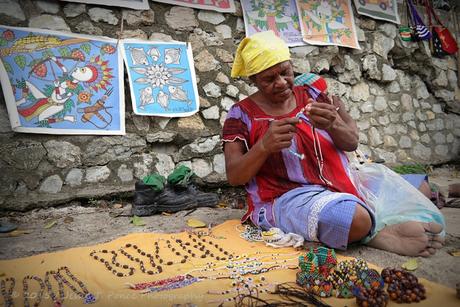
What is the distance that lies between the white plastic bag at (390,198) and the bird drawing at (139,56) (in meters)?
2.02

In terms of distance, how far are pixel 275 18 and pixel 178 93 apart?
1429 millimetres

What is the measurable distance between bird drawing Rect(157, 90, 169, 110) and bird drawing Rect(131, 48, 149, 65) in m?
0.31

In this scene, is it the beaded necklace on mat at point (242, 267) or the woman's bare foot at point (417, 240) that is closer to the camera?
the beaded necklace on mat at point (242, 267)

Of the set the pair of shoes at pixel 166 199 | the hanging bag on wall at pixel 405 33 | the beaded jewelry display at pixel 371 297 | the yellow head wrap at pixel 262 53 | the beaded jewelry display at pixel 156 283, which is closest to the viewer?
the beaded jewelry display at pixel 371 297

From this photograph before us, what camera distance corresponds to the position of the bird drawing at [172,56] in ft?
11.0

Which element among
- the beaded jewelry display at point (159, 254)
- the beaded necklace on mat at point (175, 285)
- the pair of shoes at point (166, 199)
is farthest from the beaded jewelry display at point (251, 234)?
the pair of shoes at point (166, 199)

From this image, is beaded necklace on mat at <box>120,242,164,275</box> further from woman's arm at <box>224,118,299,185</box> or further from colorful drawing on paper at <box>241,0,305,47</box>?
colorful drawing on paper at <box>241,0,305,47</box>

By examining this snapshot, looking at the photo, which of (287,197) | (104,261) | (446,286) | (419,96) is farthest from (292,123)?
(419,96)

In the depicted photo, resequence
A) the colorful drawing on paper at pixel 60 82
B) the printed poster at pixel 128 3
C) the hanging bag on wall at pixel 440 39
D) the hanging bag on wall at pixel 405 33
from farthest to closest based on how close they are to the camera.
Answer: the hanging bag on wall at pixel 440 39 → the hanging bag on wall at pixel 405 33 → the printed poster at pixel 128 3 → the colorful drawing on paper at pixel 60 82

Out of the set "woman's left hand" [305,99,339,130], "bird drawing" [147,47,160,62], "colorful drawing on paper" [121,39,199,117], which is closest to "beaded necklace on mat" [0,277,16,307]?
"woman's left hand" [305,99,339,130]

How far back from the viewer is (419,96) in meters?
5.12

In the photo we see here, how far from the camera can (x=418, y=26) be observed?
496cm

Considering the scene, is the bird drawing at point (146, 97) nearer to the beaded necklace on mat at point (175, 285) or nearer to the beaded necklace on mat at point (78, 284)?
the beaded necklace on mat at point (78, 284)

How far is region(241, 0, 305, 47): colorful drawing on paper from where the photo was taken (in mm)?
3746
